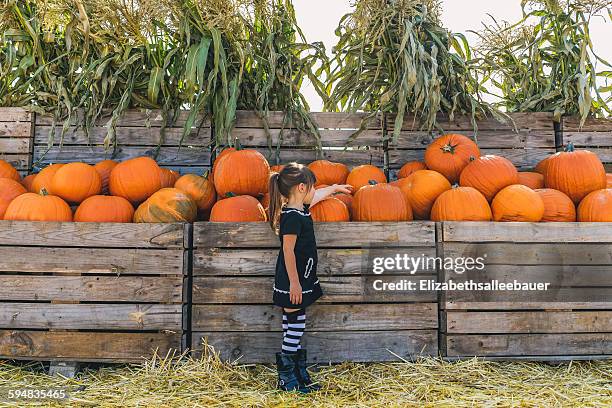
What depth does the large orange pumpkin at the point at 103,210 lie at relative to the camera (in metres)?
3.00

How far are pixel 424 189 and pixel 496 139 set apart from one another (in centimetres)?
107

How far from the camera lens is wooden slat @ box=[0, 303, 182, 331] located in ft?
9.24

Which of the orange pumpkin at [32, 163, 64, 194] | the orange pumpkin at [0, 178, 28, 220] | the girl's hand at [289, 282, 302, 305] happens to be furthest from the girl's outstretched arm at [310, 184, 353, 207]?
the orange pumpkin at [0, 178, 28, 220]

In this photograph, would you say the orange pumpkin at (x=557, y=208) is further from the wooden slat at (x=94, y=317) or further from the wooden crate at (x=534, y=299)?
the wooden slat at (x=94, y=317)

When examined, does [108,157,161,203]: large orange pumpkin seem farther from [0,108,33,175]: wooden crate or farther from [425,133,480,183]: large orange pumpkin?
[425,133,480,183]: large orange pumpkin

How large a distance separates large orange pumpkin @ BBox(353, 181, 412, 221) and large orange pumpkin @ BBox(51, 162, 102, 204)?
1661mm

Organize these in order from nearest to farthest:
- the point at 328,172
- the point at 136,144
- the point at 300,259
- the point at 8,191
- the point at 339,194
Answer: the point at 300,259 < the point at 8,191 < the point at 339,194 < the point at 328,172 < the point at 136,144

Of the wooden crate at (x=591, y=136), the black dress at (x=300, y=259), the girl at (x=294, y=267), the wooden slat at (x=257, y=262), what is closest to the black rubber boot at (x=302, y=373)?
the girl at (x=294, y=267)

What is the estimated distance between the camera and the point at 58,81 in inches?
149

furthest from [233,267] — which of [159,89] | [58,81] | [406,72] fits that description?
[58,81]

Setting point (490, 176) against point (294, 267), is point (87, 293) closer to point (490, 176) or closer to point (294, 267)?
point (294, 267)

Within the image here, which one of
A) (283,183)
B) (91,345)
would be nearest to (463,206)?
(283,183)

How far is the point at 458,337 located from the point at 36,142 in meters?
3.25

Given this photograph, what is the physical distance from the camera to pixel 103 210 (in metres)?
3.01
